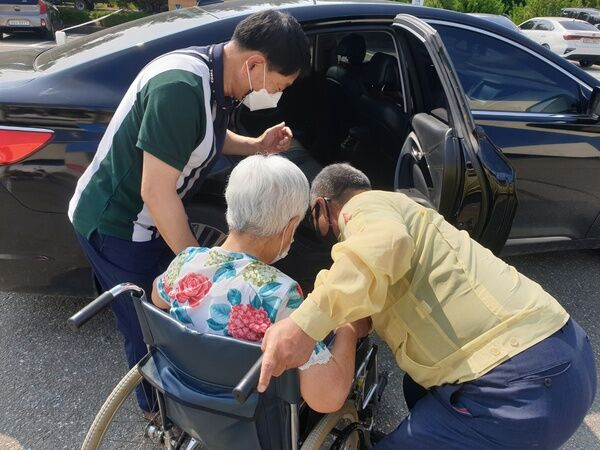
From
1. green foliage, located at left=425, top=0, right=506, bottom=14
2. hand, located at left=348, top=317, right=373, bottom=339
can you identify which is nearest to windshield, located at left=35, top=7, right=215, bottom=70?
hand, located at left=348, top=317, right=373, bottom=339

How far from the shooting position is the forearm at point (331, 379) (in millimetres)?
1249

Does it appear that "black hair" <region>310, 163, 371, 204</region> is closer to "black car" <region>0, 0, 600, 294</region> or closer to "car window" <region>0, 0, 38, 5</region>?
"black car" <region>0, 0, 600, 294</region>

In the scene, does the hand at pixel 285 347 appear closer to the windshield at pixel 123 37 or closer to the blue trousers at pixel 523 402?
the blue trousers at pixel 523 402

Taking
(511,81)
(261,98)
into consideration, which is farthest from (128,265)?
(511,81)

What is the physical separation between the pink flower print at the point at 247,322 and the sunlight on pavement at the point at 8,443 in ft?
3.93

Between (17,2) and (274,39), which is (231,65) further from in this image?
(17,2)

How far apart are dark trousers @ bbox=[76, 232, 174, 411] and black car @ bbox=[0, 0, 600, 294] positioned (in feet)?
Answer: 1.20

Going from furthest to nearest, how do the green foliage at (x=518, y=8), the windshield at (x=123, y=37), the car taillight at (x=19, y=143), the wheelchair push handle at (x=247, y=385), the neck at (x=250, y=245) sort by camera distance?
1. the green foliage at (x=518, y=8)
2. the windshield at (x=123, y=37)
3. the car taillight at (x=19, y=143)
4. the neck at (x=250, y=245)
5. the wheelchair push handle at (x=247, y=385)

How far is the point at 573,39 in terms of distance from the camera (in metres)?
14.8

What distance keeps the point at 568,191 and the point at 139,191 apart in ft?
7.31

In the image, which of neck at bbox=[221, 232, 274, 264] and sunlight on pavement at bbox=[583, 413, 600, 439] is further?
sunlight on pavement at bbox=[583, 413, 600, 439]

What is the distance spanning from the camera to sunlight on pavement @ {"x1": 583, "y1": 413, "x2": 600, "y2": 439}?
2.10 metres

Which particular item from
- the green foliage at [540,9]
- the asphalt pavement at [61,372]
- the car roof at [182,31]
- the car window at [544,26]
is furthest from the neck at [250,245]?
the green foliage at [540,9]

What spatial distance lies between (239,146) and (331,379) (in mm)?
1118
